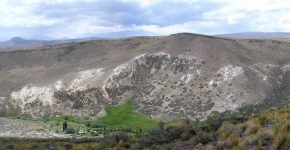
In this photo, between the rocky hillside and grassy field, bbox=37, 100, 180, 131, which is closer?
grassy field, bbox=37, 100, 180, 131

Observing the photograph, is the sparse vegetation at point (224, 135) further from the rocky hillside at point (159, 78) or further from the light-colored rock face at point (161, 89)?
the light-colored rock face at point (161, 89)

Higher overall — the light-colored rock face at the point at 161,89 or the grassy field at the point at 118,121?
the light-colored rock face at the point at 161,89

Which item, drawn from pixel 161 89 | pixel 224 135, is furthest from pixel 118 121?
pixel 224 135

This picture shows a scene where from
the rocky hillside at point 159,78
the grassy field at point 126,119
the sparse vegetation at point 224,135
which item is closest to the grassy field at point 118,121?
the grassy field at point 126,119

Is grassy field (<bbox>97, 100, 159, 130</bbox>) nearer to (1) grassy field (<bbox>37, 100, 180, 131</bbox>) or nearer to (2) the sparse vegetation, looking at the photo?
(1) grassy field (<bbox>37, 100, 180, 131</bbox>)

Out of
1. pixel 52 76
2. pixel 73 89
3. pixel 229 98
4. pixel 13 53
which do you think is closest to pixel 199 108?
pixel 229 98

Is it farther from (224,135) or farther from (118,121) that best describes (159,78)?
(224,135)

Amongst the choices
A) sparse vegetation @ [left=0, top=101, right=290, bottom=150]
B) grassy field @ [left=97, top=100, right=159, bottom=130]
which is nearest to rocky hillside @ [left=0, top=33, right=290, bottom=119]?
grassy field @ [left=97, top=100, right=159, bottom=130]

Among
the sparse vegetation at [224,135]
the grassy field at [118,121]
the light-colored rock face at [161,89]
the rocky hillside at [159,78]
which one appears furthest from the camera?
the rocky hillside at [159,78]

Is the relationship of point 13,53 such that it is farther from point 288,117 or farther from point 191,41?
point 288,117
